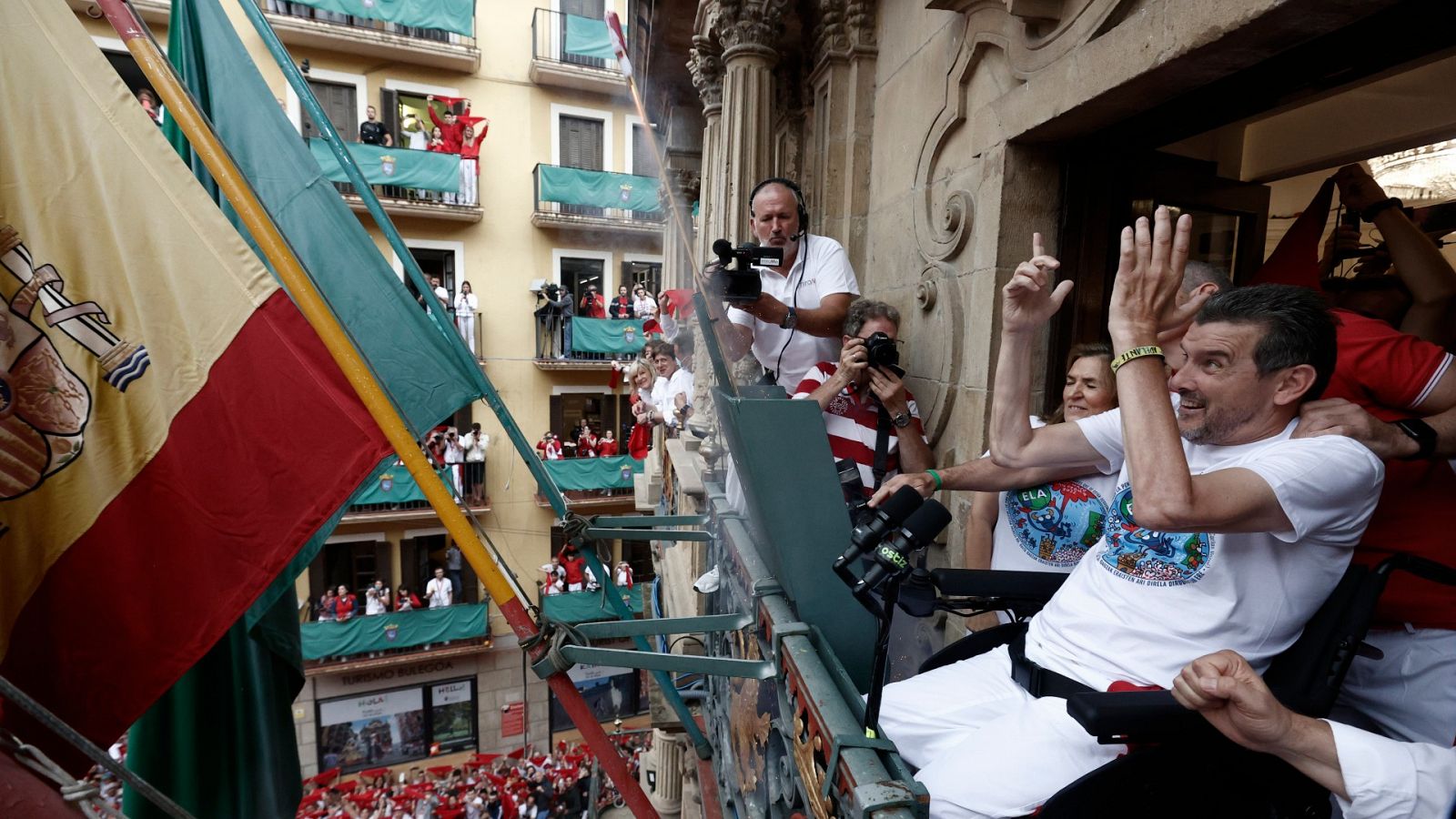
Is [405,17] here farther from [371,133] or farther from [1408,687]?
[1408,687]

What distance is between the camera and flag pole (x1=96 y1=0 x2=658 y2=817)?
6.17ft

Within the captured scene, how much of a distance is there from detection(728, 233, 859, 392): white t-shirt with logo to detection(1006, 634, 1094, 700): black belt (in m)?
1.74

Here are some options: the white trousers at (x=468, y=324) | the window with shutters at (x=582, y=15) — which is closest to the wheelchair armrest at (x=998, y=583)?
the white trousers at (x=468, y=324)

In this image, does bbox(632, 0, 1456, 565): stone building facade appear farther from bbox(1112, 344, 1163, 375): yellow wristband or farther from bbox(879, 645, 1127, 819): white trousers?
bbox(879, 645, 1127, 819): white trousers

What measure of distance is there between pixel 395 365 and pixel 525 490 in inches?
595

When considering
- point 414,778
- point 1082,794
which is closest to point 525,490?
point 414,778

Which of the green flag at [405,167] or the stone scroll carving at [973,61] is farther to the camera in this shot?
the green flag at [405,167]

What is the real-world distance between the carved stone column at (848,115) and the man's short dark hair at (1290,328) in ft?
10.2

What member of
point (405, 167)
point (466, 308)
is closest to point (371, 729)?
point (466, 308)

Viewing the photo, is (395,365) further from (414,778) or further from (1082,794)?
(414,778)

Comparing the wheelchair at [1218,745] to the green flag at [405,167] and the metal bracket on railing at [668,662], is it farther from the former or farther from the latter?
the green flag at [405,167]

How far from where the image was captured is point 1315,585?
1.48 meters

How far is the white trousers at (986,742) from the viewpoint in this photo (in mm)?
1494

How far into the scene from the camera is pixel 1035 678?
173cm
